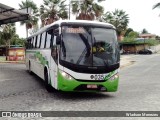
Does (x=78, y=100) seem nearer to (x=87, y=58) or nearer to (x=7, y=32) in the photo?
(x=87, y=58)

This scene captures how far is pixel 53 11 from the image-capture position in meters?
52.6

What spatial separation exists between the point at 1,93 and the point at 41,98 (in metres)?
2.18

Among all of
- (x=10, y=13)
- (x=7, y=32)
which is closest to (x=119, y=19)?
(x=7, y=32)

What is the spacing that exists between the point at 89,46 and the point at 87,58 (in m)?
0.45

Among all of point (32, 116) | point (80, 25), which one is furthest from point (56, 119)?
point (80, 25)

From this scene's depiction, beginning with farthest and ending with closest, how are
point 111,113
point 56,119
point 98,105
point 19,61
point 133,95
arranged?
1. point 19,61
2. point 133,95
3. point 98,105
4. point 111,113
5. point 56,119

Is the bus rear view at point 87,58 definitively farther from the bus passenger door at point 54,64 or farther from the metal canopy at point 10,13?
the metal canopy at point 10,13

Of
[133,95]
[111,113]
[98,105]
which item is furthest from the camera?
[133,95]

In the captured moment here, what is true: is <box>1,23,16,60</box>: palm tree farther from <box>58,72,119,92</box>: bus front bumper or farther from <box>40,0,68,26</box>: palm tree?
<box>58,72,119,92</box>: bus front bumper

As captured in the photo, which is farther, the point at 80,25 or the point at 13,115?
the point at 80,25

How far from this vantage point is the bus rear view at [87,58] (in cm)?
1130

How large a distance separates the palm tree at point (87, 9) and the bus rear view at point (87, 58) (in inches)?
1534

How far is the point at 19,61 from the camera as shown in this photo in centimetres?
4028

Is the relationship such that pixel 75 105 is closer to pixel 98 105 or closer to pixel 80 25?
pixel 98 105
